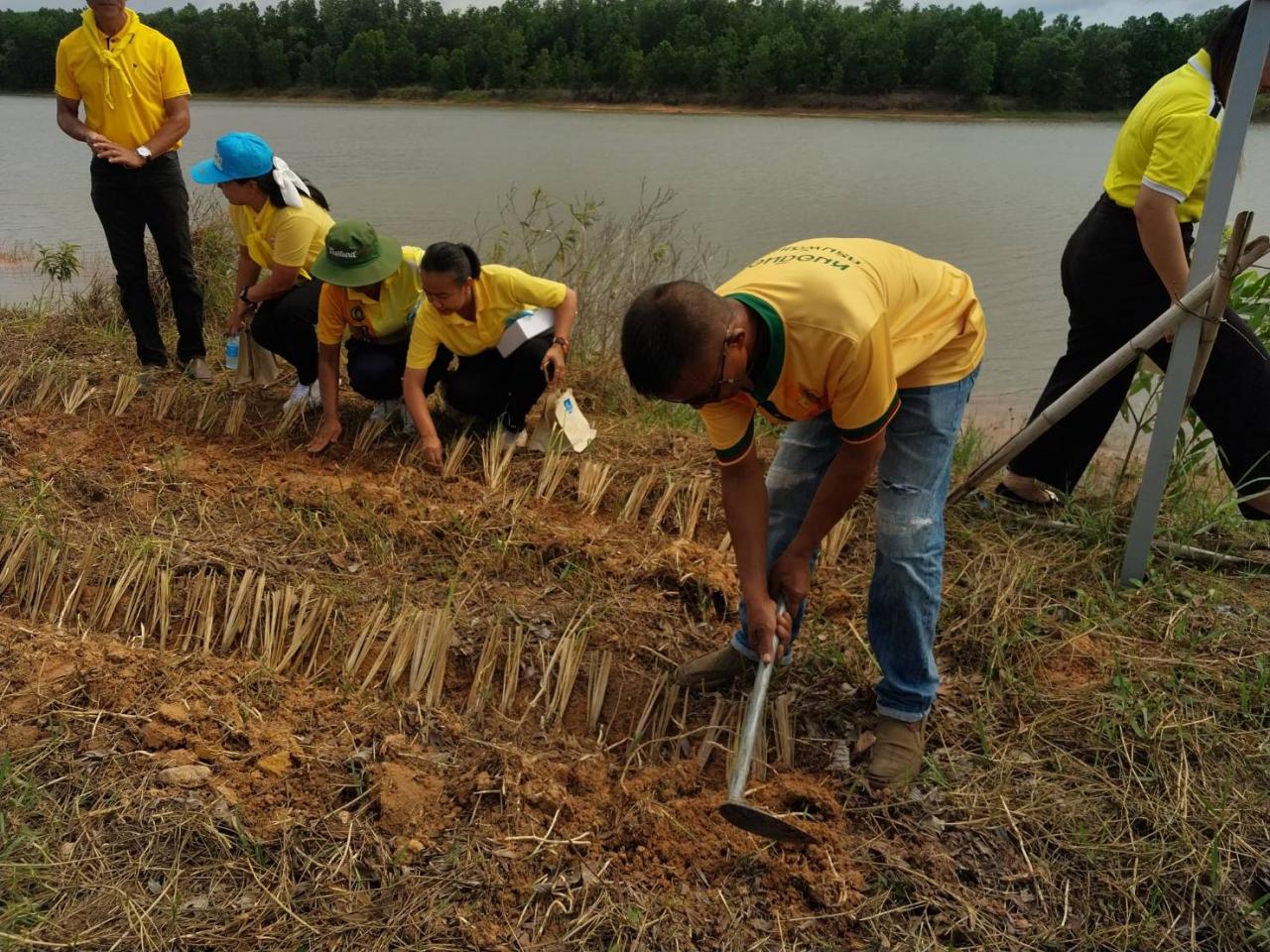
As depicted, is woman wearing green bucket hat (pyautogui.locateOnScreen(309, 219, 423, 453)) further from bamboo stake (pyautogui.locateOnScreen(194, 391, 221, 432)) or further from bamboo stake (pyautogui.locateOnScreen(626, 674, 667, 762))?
bamboo stake (pyautogui.locateOnScreen(626, 674, 667, 762))

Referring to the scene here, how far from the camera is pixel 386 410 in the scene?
400 centimetres

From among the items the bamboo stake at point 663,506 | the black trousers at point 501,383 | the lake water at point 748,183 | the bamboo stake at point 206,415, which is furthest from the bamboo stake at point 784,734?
the lake water at point 748,183

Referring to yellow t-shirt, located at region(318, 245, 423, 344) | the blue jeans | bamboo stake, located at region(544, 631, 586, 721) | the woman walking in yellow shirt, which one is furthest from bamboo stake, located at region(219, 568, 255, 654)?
the woman walking in yellow shirt

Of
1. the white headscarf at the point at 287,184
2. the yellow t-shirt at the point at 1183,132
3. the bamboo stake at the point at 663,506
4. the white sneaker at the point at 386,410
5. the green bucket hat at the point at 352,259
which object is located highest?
the yellow t-shirt at the point at 1183,132

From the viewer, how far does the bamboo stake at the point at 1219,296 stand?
2209 mm

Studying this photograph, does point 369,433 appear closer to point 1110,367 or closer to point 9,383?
point 9,383

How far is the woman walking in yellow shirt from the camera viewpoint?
8.07 feet

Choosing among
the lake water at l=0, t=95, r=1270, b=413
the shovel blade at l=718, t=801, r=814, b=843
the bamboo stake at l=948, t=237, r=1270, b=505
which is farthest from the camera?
the lake water at l=0, t=95, r=1270, b=413

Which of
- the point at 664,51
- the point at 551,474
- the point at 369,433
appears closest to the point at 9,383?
the point at 369,433

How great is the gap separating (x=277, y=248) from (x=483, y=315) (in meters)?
1.04

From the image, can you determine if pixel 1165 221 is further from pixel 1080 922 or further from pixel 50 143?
pixel 50 143

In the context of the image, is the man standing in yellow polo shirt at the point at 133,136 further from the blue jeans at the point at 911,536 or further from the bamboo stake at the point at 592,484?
the blue jeans at the point at 911,536

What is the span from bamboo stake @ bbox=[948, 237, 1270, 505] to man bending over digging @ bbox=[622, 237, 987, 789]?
0.77 metres

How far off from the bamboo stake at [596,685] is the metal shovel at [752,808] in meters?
0.52
